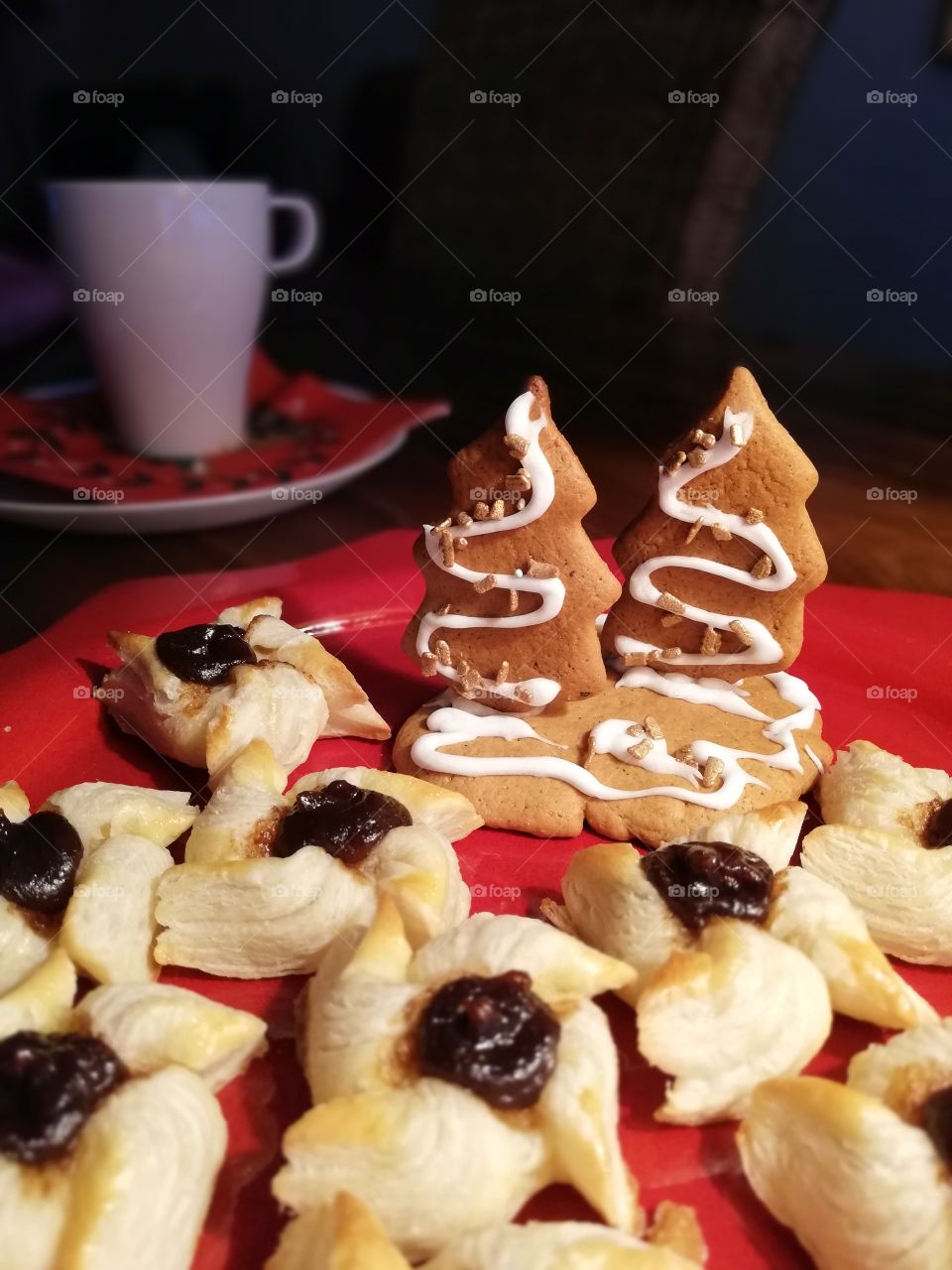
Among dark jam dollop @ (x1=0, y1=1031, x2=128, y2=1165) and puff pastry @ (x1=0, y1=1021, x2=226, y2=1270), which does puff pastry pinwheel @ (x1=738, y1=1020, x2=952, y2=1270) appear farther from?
dark jam dollop @ (x1=0, y1=1031, x2=128, y2=1165)

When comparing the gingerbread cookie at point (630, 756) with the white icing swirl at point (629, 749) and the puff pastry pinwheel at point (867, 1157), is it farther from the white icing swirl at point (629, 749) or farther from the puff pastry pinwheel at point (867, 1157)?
the puff pastry pinwheel at point (867, 1157)

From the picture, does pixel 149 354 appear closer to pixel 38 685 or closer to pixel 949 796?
pixel 38 685

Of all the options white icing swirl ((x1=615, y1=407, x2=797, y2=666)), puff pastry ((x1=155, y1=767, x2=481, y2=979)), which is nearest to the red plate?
puff pastry ((x1=155, y1=767, x2=481, y2=979))

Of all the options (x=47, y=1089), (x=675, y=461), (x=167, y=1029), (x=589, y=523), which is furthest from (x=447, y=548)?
(x=589, y=523)

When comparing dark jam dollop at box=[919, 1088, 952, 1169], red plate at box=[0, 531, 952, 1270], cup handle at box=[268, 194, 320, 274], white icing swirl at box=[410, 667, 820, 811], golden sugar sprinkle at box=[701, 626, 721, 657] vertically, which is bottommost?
red plate at box=[0, 531, 952, 1270]

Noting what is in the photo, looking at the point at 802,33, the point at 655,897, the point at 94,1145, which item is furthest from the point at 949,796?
the point at 802,33

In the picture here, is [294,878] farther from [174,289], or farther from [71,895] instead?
[174,289]

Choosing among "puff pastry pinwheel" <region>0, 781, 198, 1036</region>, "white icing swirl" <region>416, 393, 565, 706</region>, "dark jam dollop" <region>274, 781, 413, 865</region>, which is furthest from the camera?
"white icing swirl" <region>416, 393, 565, 706</region>
